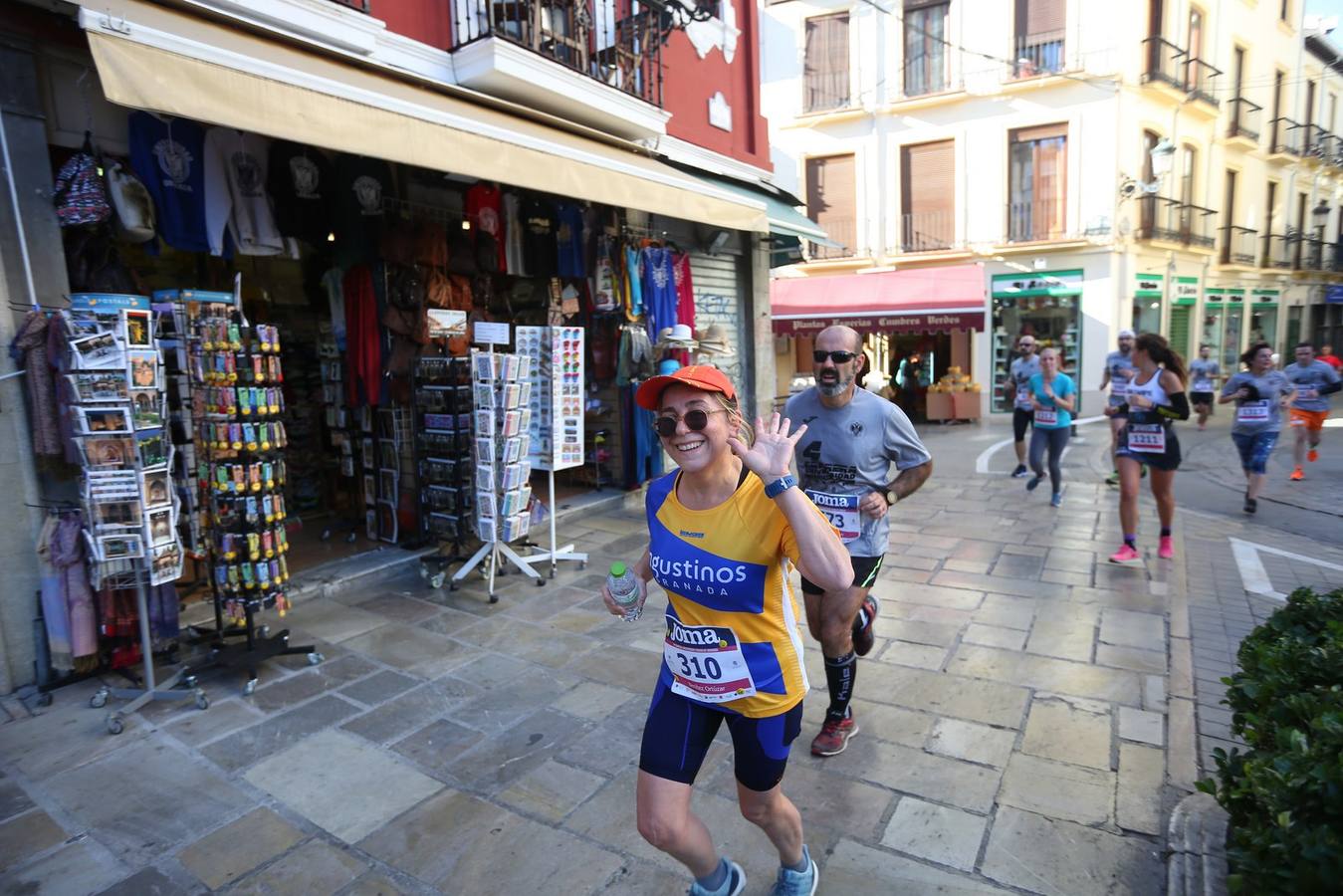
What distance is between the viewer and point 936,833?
2828 mm

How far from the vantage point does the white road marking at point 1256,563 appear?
5559mm

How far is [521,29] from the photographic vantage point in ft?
22.4

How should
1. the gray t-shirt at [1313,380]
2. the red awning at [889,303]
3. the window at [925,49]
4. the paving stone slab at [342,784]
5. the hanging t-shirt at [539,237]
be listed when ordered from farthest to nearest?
the window at [925,49], the red awning at [889,303], the gray t-shirt at [1313,380], the hanging t-shirt at [539,237], the paving stone slab at [342,784]

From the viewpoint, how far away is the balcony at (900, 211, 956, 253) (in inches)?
742

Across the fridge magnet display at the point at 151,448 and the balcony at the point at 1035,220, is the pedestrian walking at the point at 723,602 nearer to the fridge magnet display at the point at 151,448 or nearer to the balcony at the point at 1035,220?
the fridge magnet display at the point at 151,448

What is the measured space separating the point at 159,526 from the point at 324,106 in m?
2.38

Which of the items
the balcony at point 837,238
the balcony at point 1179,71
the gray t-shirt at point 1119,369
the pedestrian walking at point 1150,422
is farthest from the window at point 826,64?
the pedestrian walking at point 1150,422

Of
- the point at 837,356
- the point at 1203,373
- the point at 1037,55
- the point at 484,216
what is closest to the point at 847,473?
the point at 837,356

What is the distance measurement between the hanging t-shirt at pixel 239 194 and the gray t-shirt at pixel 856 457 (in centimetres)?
410

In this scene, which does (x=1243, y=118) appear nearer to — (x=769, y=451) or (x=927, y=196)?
(x=927, y=196)

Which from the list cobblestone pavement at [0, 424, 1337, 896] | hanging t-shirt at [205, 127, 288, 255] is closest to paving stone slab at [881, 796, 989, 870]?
cobblestone pavement at [0, 424, 1337, 896]

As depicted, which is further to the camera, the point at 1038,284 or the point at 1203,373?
the point at 1038,284

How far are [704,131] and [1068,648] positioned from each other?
731 centimetres

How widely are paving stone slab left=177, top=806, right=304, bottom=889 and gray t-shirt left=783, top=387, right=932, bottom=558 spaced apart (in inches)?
101
